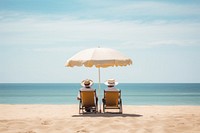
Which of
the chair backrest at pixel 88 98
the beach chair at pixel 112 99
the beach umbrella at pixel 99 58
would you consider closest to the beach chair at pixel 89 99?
the chair backrest at pixel 88 98

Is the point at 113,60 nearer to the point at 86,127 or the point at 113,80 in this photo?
the point at 113,80

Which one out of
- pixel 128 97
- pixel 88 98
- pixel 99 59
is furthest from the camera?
pixel 128 97

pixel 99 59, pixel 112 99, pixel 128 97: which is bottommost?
pixel 128 97

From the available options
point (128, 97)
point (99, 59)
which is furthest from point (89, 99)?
point (128, 97)

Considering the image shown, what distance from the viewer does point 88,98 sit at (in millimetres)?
11031

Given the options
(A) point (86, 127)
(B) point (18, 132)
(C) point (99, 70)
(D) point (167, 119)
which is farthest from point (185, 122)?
(C) point (99, 70)

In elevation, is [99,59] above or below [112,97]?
above

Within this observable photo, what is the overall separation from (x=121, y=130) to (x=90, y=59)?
137 inches

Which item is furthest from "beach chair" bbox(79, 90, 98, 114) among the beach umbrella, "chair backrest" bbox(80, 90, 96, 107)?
the beach umbrella

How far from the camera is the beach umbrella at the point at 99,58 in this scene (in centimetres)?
1069

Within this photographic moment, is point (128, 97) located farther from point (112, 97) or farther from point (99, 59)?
point (99, 59)

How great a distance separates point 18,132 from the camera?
24.4 ft

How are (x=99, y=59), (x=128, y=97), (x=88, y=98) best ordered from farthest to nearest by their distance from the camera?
(x=128, y=97) → (x=88, y=98) → (x=99, y=59)

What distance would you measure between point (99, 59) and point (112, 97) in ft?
3.87
